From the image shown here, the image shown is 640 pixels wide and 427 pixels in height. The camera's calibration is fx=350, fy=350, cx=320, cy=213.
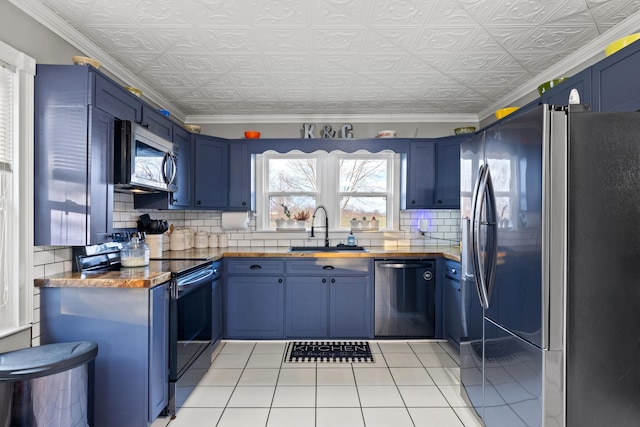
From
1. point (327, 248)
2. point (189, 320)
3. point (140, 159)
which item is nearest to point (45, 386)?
point (189, 320)

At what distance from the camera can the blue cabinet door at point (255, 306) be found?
3430 mm

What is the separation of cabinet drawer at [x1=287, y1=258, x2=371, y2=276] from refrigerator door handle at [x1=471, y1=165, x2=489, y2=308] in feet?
4.82

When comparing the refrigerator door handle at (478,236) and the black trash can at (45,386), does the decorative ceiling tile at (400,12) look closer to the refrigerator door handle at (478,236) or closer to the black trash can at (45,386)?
the refrigerator door handle at (478,236)

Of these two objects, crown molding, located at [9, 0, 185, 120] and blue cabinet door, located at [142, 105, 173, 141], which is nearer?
crown molding, located at [9, 0, 185, 120]

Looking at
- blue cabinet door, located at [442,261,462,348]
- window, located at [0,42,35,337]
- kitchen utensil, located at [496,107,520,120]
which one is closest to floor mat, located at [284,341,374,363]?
blue cabinet door, located at [442,261,462,348]

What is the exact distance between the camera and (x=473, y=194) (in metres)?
2.11

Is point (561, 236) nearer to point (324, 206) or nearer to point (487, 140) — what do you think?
point (487, 140)

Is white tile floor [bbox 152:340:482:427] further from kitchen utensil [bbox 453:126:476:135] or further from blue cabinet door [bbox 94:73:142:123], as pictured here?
kitchen utensil [bbox 453:126:476:135]

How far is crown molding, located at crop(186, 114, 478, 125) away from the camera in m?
4.05

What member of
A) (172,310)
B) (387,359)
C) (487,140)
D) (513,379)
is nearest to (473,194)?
(487,140)

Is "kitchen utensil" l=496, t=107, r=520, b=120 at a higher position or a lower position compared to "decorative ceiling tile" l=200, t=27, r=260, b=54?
lower

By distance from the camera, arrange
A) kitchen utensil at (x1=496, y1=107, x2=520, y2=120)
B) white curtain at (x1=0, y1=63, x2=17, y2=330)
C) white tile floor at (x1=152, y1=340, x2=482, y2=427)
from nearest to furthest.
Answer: white curtain at (x1=0, y1=63, x2=17, y2=330)
white tile floor at (x1=152, y1=340, x2=482, y2=427)
kitchen utensil at (x1=496, y1=107, x2=520, y2=120)

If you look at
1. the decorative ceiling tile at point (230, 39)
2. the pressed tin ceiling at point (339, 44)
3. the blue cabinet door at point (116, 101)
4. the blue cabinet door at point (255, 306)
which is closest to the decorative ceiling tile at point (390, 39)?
the pressed tin ceiling at point (339, 44)

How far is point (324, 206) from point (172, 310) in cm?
230
